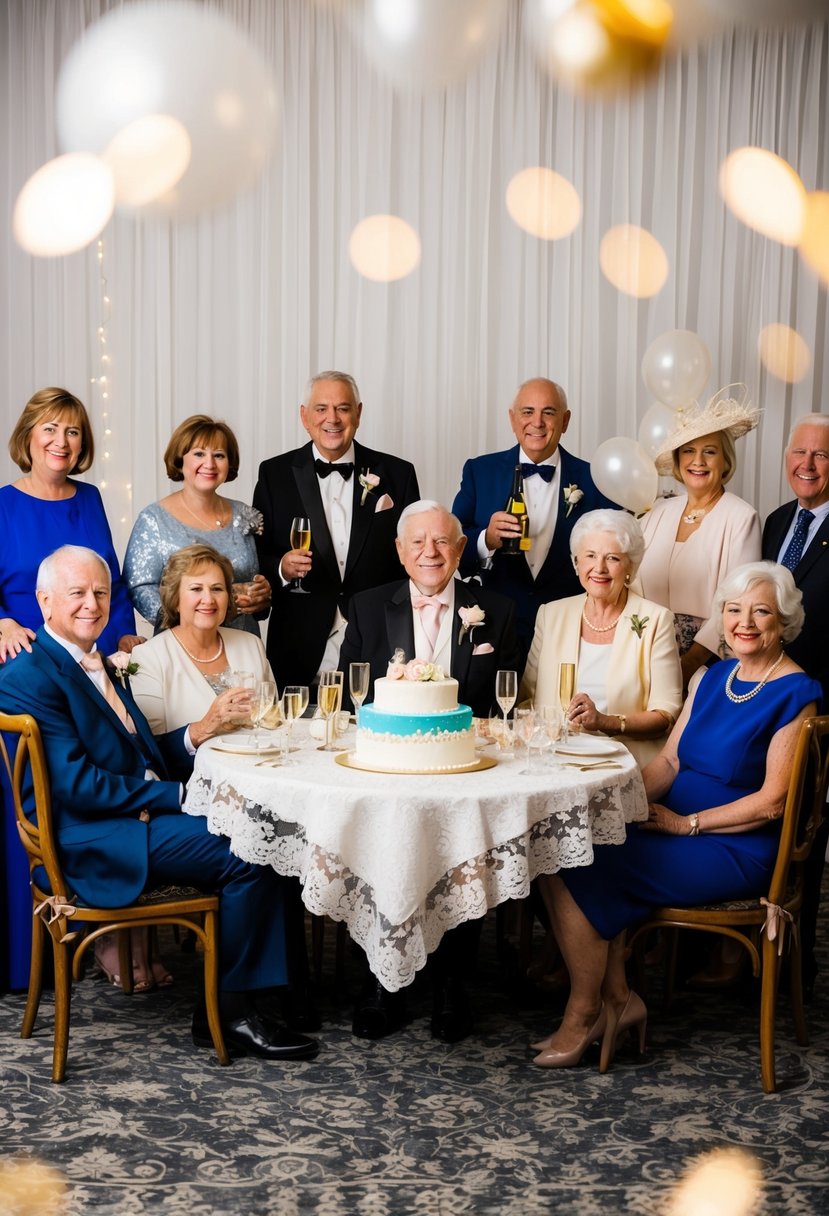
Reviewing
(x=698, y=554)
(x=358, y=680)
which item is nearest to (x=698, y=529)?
(x=698, y=554)

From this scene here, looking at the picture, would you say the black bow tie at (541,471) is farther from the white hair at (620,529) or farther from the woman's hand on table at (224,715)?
the woman's hand on table at (224,715)

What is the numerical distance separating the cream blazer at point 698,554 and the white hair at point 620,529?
558 millimetres

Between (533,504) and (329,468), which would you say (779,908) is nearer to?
(533,504)

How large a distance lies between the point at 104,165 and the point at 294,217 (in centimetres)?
98

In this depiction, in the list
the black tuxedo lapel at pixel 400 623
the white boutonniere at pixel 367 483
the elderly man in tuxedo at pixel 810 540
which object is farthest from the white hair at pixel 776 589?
the white boutonniere at pixel 367 483

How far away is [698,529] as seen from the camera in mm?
4770

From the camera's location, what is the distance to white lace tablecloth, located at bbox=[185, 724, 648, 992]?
10.4ft

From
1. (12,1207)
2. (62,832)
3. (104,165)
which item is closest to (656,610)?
(62,832)

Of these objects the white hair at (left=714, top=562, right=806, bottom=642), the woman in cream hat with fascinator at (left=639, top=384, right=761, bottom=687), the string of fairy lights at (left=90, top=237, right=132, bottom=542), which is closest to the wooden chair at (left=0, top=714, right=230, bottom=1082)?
the white hair at (left=714, top=562, right=806, bottom=642)

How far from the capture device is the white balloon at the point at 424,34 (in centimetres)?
456

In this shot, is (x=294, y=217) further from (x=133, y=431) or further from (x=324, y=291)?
(x=133, y=431)

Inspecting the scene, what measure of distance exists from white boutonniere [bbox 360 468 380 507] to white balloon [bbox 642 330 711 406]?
4.55ft

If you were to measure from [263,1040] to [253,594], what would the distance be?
1593 mm

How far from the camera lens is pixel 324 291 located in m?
6.71
